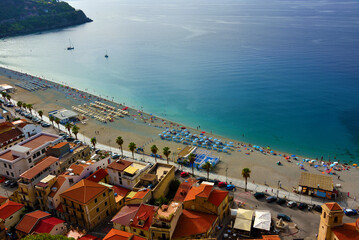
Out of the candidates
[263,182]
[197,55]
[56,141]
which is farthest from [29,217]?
[197,55]

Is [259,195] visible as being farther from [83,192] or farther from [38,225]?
[38,225]

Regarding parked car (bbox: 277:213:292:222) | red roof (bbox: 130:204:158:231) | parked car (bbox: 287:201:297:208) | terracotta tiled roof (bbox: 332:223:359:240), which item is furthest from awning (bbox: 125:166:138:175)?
terracotta tiled roof (bbox: 332:223:359:240)

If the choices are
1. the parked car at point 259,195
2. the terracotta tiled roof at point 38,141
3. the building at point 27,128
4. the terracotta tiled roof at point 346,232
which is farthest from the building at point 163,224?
the building at point 27,128

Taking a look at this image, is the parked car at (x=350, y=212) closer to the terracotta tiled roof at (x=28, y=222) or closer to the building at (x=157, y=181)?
the building at (x=157, y=181)

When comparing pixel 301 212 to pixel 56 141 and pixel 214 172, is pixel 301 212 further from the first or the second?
pixel 56 141

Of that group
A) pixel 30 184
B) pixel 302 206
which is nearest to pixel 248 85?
pixel 302 206
